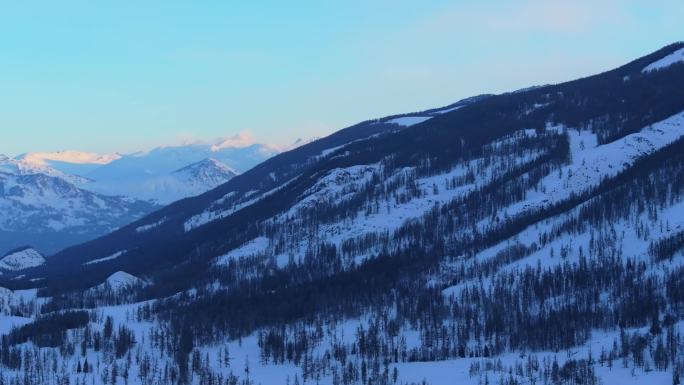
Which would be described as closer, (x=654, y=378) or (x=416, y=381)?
(x=654, y=378)

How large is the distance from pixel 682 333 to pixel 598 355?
59.1 ft

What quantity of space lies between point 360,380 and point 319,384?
862 cm

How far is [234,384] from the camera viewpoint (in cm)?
19975

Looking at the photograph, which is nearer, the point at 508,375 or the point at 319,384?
the point at 508,375

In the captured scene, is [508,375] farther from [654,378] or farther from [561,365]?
[654,378]

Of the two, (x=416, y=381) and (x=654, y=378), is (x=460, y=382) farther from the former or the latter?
(x=654, y=378)

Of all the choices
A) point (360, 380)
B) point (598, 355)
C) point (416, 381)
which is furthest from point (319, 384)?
point (598, 355)

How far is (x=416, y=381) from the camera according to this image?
193 metres

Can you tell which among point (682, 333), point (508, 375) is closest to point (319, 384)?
point (508, 375)

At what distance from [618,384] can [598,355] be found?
21.3 meters

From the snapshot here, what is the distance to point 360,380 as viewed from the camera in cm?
19888

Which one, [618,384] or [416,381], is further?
[416,381]

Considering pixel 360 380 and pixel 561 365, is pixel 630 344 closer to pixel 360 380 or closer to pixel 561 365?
pixel 561 365

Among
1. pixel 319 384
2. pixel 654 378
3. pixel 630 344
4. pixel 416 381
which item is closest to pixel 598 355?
pixel 630 344
